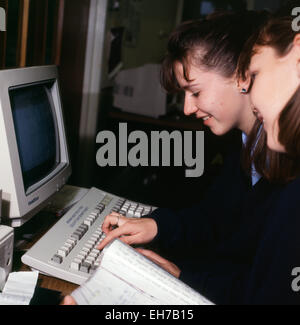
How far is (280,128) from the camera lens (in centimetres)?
70

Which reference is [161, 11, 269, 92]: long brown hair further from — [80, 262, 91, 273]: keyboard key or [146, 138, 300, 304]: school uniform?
[80, 262, 91, 273]: keyboard key

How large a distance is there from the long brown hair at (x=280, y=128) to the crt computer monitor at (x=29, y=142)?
54 cm

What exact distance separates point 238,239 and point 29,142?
24.5 inches

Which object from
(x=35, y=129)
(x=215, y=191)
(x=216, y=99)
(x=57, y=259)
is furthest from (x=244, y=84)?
(x=57, y=259)

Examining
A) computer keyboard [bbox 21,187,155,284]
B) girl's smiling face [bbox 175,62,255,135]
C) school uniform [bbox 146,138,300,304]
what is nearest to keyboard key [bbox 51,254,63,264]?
computer keyboard [bbox 21,187,155,284]

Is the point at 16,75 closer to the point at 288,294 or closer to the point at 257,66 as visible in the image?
the point at 257,66

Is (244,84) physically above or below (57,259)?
above

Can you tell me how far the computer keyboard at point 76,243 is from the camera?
0.82 meters

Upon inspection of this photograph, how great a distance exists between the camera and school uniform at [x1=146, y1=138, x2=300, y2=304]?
71cm

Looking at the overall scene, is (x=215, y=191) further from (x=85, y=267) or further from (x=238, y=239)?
(x=85, y=267)

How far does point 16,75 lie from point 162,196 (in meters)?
1.99
